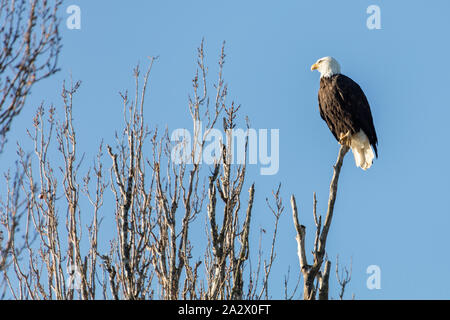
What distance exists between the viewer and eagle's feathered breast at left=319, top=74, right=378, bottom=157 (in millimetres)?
9508

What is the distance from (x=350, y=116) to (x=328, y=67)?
110cm

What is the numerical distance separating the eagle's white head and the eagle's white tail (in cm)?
109

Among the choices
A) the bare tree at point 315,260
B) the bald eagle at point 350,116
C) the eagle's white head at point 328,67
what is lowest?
the bare tree at point 315,260

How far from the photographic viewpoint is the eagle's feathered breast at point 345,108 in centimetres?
951

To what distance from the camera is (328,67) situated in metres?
10.3

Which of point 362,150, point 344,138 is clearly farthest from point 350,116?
point 362,150

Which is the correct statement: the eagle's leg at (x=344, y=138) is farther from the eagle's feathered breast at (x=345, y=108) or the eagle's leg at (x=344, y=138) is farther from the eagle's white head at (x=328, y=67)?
the eagle's white head at (x=328, y=67)

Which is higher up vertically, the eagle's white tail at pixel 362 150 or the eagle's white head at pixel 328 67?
the eagle's white head at pixel 328 67

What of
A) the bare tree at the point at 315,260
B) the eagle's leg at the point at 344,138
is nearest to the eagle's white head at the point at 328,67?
the eagle's leg at the point at 344,138

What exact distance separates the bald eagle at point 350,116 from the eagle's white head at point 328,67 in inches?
8.6

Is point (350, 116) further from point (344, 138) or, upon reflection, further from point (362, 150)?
point (362, 150)

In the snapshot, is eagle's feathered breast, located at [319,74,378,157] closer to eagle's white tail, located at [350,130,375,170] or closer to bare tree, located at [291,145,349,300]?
eagle's white tail, located at [350,130,375,170]

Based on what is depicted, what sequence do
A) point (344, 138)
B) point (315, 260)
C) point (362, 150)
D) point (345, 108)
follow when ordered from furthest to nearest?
point (362, 150)
point (345, 108)
point (344, 138)
point (315, 260)
